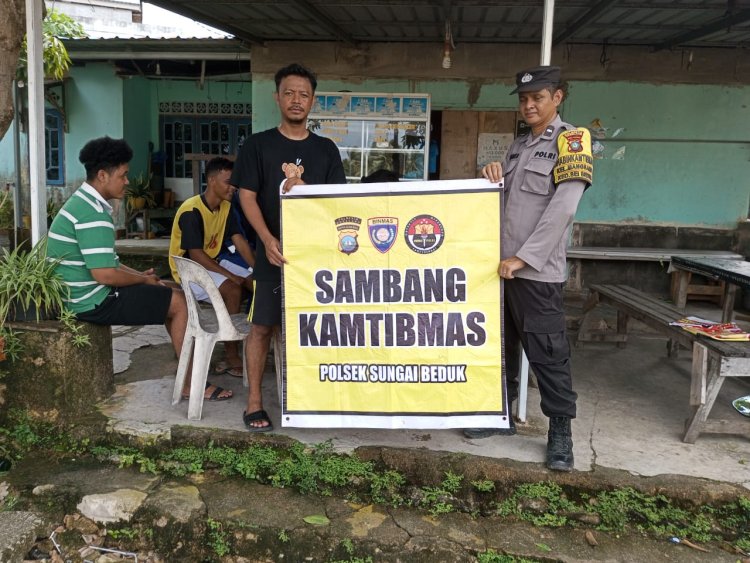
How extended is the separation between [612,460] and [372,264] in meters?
1.59

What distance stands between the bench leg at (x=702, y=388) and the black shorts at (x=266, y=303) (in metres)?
2.37

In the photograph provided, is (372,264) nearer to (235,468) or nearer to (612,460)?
(235,468)

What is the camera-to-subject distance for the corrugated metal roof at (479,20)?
17.6 feet

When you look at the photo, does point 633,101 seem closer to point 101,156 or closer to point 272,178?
point 272,178

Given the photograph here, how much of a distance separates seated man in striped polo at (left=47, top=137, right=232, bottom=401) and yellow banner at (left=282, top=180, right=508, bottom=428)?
1065 mm

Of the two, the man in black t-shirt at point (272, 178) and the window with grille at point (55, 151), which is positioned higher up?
the window with grille at point (55, 151)

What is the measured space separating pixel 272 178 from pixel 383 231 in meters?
0.70

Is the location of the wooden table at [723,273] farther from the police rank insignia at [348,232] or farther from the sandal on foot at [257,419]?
the sandal on foot at [257,419]

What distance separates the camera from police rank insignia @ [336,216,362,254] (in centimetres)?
300

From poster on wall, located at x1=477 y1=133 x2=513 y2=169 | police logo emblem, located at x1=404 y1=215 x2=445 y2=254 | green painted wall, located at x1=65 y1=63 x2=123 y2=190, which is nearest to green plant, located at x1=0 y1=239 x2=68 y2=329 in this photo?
police logo emblem, located at x1=404 y1=215 x2=445 y2=254

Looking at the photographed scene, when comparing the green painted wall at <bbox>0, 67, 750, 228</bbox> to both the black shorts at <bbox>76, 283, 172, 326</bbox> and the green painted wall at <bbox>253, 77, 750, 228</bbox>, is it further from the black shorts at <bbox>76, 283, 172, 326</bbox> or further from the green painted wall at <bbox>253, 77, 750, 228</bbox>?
the black shorts at <bbox>76, 283, 172, 326</bbox>

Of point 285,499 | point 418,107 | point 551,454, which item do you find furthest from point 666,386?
point 418,107

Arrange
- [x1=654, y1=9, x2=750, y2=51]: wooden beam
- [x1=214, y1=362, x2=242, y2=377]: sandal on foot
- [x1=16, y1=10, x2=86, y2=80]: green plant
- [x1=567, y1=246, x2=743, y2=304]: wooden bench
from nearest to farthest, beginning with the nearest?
[x1=214, y1=362, x2=242, y2=377]: sandal on foot → [x1=654, y1=9, x2=750, y2=51]: wooden beam → [x1=16, y1=10, x2=86, y2=80]: green plant → [x1=567, y1=246, x2=743, y2=304]: wooden bench

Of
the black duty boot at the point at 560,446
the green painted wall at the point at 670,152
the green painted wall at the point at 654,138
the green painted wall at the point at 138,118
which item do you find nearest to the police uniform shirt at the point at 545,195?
the black duty boot at the point at 560,446
